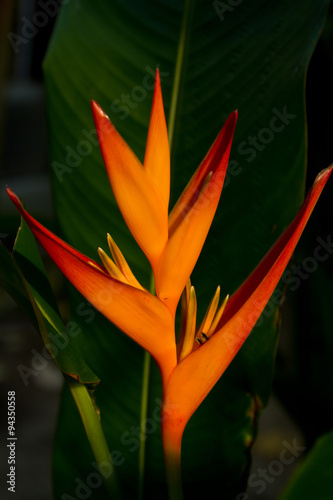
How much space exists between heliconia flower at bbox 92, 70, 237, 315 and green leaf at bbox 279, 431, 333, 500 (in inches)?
4.0

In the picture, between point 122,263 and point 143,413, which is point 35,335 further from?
point 122,263

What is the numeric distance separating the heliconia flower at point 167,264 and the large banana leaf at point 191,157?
15 cm

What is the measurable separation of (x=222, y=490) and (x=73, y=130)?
33 cm

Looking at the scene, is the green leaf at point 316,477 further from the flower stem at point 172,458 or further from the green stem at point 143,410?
the green stem at point 143,410

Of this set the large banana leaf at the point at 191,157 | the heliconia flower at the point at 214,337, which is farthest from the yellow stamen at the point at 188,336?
the large banana leaf at the point at 191,157

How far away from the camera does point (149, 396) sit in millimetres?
452

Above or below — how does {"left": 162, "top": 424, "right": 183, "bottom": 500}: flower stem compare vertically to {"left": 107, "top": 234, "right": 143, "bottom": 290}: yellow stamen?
below

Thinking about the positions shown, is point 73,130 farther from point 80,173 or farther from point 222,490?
point 222,490

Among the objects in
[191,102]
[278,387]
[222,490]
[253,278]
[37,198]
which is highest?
[37,198]

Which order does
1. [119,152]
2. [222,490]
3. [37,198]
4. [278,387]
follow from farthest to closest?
1. [37,198]
2. [278,387]
3. [222,490]
4. [119,152]

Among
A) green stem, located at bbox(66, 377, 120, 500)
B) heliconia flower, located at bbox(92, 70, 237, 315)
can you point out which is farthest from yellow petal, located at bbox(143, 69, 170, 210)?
green stem, located at bbox(66, 377, 120, 500)

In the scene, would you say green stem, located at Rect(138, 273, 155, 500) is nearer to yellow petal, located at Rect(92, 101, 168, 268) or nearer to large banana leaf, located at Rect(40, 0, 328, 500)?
large banana leaf, located at Rect(40, 0, 328, 500)

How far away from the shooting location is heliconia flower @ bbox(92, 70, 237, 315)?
263 millimetres

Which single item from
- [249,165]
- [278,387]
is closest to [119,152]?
[249,165]
